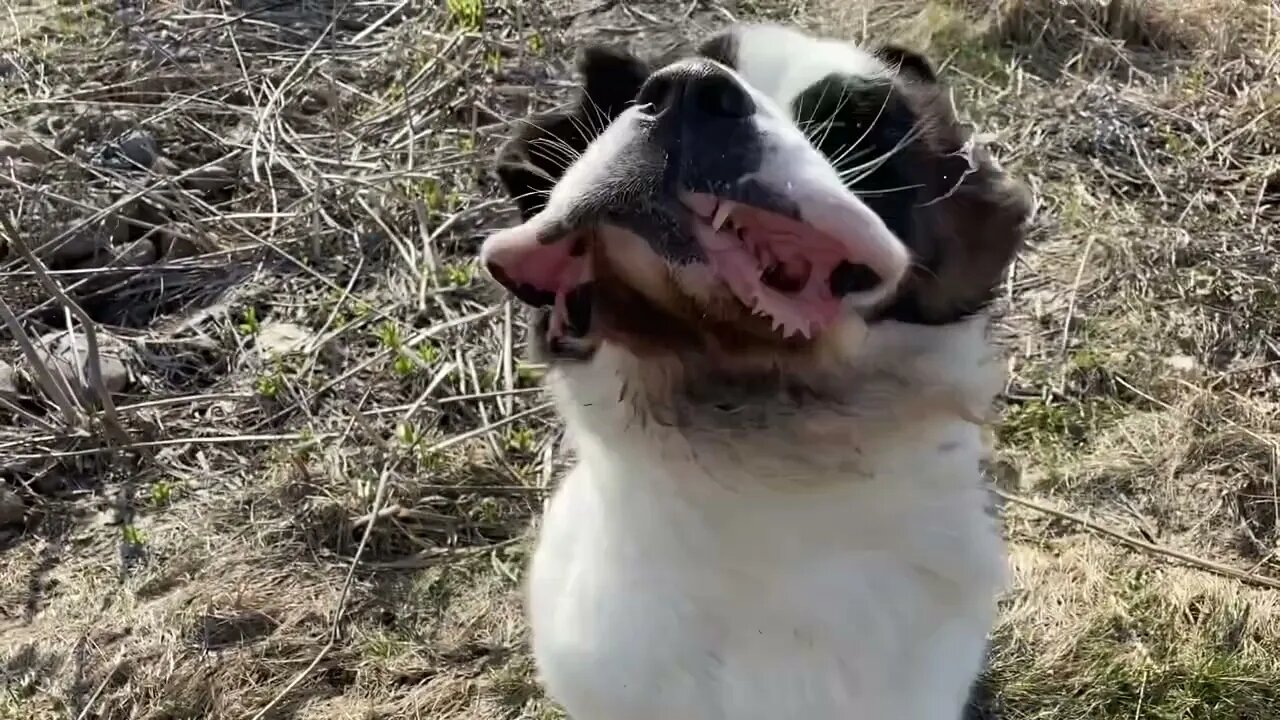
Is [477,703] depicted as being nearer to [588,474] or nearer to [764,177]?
[588,474]

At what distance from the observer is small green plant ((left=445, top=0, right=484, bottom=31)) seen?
13.2ft

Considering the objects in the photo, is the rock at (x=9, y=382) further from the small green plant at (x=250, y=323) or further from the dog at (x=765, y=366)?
the dog at (x=765, y=366)

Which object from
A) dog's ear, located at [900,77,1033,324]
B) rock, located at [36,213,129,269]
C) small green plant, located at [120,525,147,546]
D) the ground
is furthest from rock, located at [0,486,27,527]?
dog's ear, located at [900,77,1033,324]

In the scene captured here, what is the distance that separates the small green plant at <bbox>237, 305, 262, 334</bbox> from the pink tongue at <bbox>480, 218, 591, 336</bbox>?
6.21 feet

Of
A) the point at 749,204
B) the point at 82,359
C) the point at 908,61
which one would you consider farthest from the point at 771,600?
the point at 82,359

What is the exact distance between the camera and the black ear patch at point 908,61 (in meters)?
1.70

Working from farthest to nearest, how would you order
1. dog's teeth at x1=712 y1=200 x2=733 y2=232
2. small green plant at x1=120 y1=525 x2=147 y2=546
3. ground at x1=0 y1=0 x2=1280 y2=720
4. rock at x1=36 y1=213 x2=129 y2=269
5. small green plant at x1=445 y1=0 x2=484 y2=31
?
small green plant at x1=445 y1=0 x2=484 y2=31, rock at x1=36 y1=213 x2=129 y2=269, small green plant at x1=120 y1=525 x2=147 y2=546, ground at x1=0 y1=0 x2=1280 y2=720, dog's teeth at x1=712 y1=200 x2=733 y2=232

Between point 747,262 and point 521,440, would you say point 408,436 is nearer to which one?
point 521,440

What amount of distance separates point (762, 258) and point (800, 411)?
233 mm

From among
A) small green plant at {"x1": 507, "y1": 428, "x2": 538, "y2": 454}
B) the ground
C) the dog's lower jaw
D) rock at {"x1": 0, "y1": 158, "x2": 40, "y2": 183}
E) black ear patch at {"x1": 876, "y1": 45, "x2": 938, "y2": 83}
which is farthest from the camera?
rock at {"x1": 0, "y1": 158, "x2": 40, "y2": 183}

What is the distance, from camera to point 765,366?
58.0 inches

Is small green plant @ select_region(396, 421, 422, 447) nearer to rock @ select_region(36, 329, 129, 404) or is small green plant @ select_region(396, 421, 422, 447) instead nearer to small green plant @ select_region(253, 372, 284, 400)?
small green plant @ select_region(253, 372, 284, 400)

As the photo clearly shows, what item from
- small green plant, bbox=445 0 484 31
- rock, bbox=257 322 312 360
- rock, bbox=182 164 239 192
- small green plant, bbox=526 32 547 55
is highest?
small green plant, bbox=445 0 484 31

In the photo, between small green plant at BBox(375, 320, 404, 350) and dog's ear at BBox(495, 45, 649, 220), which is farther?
small green plant at BBox(375, 320, 404, 350)
